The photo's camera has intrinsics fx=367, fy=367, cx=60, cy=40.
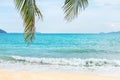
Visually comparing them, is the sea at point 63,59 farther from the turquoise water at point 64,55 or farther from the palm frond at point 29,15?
the palm frond at point 29,15

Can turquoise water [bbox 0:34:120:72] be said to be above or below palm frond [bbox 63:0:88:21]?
below

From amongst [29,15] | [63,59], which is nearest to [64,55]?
[63,59]

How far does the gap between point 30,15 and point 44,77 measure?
218 inches

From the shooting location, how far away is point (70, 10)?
6016mm

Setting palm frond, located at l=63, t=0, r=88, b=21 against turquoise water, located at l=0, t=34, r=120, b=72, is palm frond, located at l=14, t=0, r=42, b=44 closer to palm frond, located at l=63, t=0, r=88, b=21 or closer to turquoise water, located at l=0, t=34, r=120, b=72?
palm frond, located at l=63, t=0, r=88, b=21

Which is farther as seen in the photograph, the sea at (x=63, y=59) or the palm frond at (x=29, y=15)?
the sea at (x=63, y=59)

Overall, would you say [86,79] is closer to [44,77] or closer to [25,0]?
[44,77]

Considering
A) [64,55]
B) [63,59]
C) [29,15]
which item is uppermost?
[29,15]

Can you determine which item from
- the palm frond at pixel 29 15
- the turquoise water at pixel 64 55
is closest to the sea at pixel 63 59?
the turquoise water at pixel 64 55

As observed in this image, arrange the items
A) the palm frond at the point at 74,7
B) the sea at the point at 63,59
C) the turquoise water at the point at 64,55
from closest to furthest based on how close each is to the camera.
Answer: the palm frond at the point at 74,7, the sea at the point at 63,59, the turquoise water at the point at 64,55

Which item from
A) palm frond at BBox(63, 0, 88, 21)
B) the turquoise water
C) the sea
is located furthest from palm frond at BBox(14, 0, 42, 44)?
the turquoise water

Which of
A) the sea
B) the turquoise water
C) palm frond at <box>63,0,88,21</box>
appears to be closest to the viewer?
palm frond at <box>63,0,88,21</box>

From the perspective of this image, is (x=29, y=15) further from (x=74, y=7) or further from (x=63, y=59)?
(x=63, y=59)

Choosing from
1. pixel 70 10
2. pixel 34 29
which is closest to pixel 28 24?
pixel 34 29
